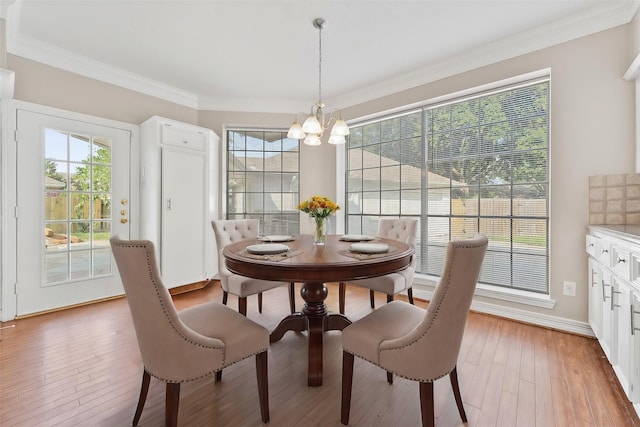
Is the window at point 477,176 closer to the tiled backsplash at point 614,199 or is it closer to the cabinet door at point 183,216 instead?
the tiled backsplash at point 614,199

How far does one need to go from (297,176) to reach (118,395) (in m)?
3.24

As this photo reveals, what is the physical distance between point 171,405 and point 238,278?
1.11 meters

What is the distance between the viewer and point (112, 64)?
3088mm

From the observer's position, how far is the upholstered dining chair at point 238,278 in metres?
2.22

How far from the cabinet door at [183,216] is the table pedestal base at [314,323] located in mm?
Answer: 1860

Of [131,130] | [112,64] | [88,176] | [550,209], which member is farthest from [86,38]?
[550,209]

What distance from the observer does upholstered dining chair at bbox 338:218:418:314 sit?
2268 mm

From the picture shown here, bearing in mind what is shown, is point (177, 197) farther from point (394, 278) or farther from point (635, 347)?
point (635, 347)

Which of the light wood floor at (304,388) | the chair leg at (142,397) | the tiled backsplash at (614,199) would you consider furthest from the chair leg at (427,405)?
the tiled backsplash at (614,199)

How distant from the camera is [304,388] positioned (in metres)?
1.64

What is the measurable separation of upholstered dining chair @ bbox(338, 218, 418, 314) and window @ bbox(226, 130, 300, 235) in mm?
1718

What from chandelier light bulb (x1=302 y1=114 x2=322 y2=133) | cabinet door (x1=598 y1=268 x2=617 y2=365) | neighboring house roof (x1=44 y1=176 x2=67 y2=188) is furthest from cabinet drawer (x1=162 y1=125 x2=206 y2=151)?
cabinet door (x1=598 y1=268 x2=617 y2=365)

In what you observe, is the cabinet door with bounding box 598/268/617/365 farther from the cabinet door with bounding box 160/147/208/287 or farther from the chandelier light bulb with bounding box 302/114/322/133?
the cabinet door with bounding box 160/147/208/287

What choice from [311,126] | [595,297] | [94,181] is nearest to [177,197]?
[94,181]
